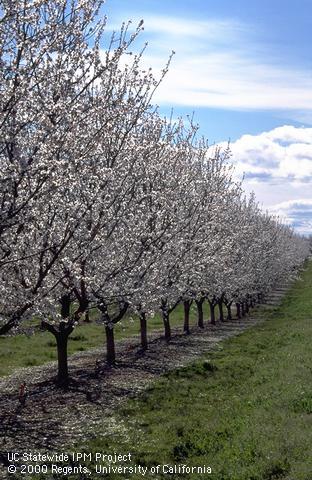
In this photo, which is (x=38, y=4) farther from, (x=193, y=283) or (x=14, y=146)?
(x=193, y=283)

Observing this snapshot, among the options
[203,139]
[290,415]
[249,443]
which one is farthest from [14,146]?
[203,139]

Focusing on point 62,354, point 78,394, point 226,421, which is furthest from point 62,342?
point 226,421

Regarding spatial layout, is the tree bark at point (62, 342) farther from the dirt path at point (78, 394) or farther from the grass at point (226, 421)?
the grass at point (226, 421)

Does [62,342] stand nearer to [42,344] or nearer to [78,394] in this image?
[78,394]

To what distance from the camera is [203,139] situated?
38.5 metres

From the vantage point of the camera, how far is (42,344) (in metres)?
34.5

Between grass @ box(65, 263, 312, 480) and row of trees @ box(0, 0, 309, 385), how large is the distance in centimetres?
373

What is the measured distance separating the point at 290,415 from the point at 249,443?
2.64 m

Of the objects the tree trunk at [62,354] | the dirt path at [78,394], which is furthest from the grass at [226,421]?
the tree trunk at [62,354]

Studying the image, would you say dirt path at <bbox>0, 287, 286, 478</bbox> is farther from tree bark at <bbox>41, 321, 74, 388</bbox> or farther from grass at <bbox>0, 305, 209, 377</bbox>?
grass at <bbox>0, 305, 209, 377</bbox>

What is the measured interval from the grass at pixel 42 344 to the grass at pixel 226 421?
453 centimetres

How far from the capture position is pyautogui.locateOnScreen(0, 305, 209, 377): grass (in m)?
28.2

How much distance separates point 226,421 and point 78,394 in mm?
6736

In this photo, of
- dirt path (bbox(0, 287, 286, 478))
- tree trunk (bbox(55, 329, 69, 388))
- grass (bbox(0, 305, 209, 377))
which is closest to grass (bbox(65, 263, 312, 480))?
dirt path (bbox(0, 287, 286, 478))
